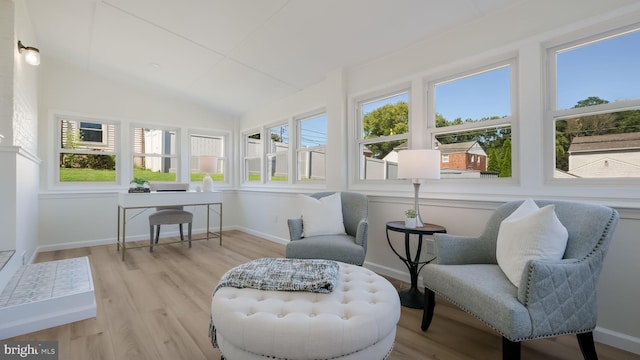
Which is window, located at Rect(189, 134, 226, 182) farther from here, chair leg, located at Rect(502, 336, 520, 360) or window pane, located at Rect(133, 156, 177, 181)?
chair leg, located at Rect(502, 336, 520, 360)

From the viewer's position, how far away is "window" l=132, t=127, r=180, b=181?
4.85 meters

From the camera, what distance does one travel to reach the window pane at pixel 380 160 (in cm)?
310

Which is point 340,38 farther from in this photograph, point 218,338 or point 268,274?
point 218,338

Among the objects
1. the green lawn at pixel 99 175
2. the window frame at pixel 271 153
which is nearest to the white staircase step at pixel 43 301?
the green lawn at pixel 99 175

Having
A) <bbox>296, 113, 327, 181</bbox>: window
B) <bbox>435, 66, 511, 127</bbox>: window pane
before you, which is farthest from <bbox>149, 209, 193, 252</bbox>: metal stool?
<bbox>435, 66, 511, 127</bbox>: window pane

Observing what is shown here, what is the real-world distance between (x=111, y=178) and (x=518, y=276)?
5417mm

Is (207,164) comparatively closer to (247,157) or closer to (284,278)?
(247,157)

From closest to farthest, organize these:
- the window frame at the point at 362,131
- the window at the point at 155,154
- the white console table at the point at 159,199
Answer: the window frame at the point at 362,131 → the white console table at the point at 159,199 → the window at the point at 155,154

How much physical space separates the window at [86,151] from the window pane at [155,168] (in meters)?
0.33

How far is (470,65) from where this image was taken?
2424mm

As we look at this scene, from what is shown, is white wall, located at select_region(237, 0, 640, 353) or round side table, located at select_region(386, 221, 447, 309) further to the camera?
round side table, located at select_region(386, 221, 447, 309)

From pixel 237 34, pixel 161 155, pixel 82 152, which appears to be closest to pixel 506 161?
pixel 237 34

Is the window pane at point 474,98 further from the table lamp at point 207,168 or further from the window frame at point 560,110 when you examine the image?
the table lamp at point 207,168

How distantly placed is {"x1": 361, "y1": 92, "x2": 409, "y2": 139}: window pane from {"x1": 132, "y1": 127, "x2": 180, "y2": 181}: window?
3643 mm
